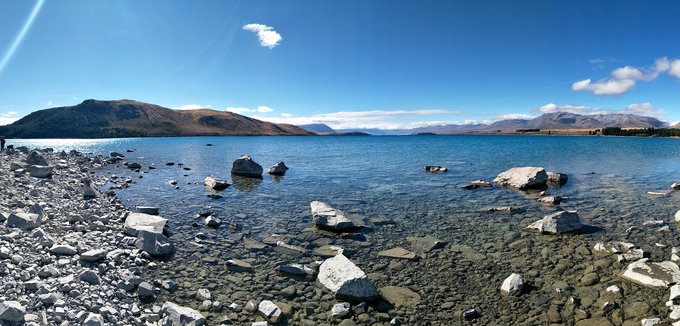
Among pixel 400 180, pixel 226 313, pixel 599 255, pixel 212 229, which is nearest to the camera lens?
pixel 226 313

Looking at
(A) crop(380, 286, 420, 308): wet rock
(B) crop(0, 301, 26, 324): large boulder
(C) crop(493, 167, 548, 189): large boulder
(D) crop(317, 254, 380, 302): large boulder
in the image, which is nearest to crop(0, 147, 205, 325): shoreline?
(B) crop(0, 301, 26, 324): large boulder

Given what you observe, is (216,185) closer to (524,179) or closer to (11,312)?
(11,312)

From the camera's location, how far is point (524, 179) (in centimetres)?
2988

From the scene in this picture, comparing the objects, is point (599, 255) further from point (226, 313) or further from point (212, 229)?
point (212, 229)

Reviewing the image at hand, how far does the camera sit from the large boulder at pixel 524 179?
97.2ft

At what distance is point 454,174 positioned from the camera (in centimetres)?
3975

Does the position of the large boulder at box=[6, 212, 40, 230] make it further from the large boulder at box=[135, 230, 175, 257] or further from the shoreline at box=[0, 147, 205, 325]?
the large boulder at box=[135, 230, 175, 257]

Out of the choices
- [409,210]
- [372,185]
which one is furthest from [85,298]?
[372,185]

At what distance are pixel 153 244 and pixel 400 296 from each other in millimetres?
9638

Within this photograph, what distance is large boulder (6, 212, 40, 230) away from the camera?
13012 mm

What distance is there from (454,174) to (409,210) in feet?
65.8

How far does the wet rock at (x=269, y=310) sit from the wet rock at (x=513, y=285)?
6992 mm

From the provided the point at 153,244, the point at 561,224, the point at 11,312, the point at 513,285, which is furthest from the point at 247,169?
the point at 513,285

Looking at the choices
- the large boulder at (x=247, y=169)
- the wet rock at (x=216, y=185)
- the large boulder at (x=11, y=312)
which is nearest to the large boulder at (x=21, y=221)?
the large boulder at (x=11, y=312)
